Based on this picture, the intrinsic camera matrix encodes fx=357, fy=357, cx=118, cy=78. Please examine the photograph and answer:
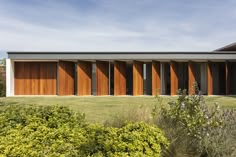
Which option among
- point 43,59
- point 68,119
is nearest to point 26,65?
point 43,59

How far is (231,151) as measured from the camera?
5.90m

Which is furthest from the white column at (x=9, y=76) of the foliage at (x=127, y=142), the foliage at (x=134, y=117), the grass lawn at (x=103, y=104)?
the foliage at (x=127, y=142)

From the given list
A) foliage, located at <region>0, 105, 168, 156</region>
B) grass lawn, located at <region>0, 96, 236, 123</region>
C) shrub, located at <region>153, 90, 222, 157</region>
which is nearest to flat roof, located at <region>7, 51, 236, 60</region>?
grass lawn, located at <region>0, 96, 236, 123</region>

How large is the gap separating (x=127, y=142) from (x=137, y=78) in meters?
21.5

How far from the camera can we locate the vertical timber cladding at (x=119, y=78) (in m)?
26.4

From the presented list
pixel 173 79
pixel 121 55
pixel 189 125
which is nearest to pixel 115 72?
pixel 121 55

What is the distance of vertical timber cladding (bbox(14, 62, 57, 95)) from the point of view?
2712 cm

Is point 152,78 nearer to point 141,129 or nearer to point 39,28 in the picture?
point 39,28

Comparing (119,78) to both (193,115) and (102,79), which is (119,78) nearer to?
(102,79)

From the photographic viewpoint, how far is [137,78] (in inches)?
1040

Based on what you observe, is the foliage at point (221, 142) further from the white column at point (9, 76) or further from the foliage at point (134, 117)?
the white column at point (9, 76)

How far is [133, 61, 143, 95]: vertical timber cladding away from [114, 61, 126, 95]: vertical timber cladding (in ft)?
2.85

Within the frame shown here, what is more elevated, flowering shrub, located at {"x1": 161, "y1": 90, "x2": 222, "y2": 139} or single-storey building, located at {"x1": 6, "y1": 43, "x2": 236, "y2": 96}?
single-storey building, located at {"x1": 6, "y1": 43, "x2": 236, "y2": 96}

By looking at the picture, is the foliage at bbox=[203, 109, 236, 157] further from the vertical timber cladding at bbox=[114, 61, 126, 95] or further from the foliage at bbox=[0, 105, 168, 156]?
the vertical timber cladding at bbox=[114, 61, 126, 95]
